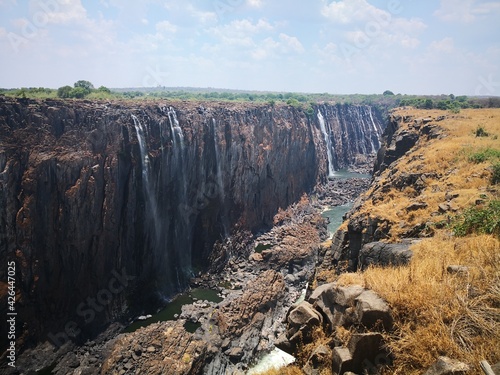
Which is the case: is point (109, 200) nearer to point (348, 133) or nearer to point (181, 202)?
point (181, 202)

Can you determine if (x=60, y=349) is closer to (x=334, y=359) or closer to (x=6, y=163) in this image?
(x=6, y=163)

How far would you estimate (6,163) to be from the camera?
76.1 feet

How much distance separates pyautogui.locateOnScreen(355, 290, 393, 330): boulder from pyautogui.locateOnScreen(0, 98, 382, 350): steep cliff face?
2377 centimetres

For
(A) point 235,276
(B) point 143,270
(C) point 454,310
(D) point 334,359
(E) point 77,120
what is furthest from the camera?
(A) point 235,276

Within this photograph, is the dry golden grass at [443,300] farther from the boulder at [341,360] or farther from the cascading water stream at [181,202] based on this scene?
the cascading water stream at [181,202]

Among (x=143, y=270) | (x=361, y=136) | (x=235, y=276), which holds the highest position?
(x=361, y=136)

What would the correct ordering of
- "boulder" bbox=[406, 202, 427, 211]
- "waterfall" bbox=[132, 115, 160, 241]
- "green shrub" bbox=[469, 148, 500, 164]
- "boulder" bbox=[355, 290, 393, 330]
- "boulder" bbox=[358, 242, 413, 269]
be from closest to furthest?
"boulder" bbox=[355, 290, 393, 330]
"boulder" bbox=[358, 242, 413, 269]
"boulder" bbox=[406, 202, 427, 211]
"green shrub" bbox=[469, 148, 500, 164]
"waterfall" bbox=[132, 115, 160, 241]

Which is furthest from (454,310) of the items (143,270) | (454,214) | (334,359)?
(143,270)

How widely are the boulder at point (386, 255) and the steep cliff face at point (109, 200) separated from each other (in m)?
21.9

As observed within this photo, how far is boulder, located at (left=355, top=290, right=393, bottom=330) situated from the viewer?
7.72 metres

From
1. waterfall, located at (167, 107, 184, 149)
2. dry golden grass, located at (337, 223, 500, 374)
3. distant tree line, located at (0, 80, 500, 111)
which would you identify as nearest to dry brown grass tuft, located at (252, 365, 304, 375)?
dry golden grass, located at (337, 223, 500, 374)

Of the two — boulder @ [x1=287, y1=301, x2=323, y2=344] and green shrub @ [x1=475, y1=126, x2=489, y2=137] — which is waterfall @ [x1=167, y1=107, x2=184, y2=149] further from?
boulder @ [x1=287, y1=301, x2=323, y2=344]

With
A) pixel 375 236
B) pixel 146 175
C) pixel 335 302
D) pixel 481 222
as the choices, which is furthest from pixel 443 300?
pixel 146 175

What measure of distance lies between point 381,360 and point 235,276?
2929cm
